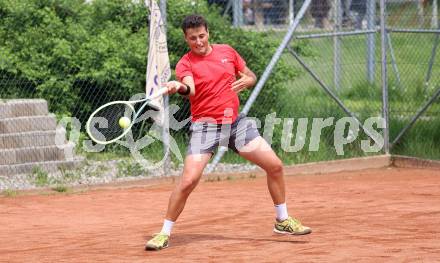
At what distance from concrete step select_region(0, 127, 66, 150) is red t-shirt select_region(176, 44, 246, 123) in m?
4.52

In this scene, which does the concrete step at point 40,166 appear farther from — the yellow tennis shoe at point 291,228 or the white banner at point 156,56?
the yellow tennis shoe at point 291,228

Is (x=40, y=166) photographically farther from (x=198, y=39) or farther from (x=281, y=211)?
(x=198, y=39)

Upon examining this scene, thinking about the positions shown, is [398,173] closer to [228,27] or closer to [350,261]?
[228,27]

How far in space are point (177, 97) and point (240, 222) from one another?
4293 mm

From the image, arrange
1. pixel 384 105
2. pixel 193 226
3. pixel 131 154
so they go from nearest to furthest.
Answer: pixel 193 226, pixel 131 154, pixel 384 105

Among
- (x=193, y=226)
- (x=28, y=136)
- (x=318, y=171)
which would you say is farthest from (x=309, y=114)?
(x=193, y=226)

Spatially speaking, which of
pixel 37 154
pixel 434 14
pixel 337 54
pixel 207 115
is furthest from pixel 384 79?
pixel 207 115

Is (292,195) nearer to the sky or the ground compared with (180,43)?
nearer to the ground

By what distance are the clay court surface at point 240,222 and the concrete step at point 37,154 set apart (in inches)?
23.9

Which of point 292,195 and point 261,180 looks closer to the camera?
point 292,195

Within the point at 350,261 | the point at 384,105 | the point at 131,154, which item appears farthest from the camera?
the point at 384,105

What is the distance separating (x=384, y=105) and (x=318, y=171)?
132 cm

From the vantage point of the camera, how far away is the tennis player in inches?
318

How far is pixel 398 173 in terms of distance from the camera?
13.4m
